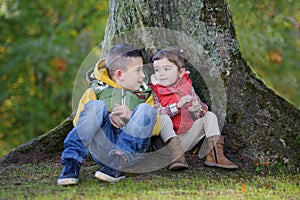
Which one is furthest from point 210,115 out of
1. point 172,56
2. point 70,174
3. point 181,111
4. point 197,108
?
point 70,174

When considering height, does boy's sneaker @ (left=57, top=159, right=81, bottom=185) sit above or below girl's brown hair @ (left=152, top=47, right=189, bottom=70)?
below

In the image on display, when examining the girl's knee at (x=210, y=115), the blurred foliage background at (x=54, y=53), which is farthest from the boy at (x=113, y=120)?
the blurred foliage background at (x=54, y=53)

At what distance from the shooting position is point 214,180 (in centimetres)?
468

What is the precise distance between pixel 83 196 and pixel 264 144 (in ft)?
5.70

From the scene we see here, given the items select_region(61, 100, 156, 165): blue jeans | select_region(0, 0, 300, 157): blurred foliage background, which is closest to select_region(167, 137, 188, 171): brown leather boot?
select_region(61, 100, 156, 165): blue jeans

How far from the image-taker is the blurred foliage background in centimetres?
1166

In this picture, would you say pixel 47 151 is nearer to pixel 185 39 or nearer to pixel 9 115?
pixel 185 39

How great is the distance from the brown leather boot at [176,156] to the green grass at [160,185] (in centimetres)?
6

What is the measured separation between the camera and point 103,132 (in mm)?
4645

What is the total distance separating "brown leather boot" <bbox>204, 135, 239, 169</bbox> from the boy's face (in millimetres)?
734

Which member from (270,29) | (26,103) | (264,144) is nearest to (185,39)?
(264,144)

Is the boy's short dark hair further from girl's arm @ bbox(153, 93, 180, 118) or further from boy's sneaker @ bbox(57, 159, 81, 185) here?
boy's sneaker @ bbox(57, 159, 81, 185)

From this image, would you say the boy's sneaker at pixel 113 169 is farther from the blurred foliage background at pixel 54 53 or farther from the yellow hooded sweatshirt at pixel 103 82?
the blurred foliage background at pixel 54 53

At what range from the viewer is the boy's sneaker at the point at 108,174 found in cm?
444
